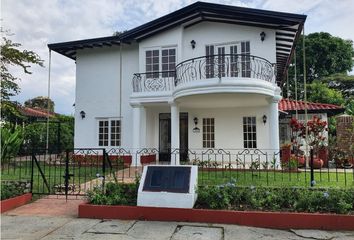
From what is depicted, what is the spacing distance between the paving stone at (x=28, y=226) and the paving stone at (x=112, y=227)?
78cm

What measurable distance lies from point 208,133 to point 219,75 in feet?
14.9

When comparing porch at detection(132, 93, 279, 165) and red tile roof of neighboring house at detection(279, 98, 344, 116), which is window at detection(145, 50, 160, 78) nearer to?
porch at detection(132, 93, 279, 165)

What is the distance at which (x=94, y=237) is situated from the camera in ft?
17.9

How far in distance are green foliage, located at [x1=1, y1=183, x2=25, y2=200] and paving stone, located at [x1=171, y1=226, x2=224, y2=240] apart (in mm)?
4531

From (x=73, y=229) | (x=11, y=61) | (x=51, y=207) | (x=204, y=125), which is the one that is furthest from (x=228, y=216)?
(x=11, y=61)

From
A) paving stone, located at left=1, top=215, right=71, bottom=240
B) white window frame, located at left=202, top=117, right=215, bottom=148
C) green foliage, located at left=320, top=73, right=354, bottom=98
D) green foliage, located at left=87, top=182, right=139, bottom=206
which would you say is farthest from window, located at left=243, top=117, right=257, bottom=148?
green foliage, located at left=320, top=73, right=354, bottom=98

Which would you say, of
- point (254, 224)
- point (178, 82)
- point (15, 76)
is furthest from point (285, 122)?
point (15, 76)

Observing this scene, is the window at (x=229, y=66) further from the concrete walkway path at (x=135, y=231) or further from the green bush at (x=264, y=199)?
the concrete walkway path at (x=135, y=231)

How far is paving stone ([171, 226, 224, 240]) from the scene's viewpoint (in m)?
5.39

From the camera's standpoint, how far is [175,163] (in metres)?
13.0

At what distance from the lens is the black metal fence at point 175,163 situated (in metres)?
8.91

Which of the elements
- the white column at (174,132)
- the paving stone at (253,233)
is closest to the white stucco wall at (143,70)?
the white column at (174,132)

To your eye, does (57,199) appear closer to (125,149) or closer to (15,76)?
(125,149)

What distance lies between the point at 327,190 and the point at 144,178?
4145mm
